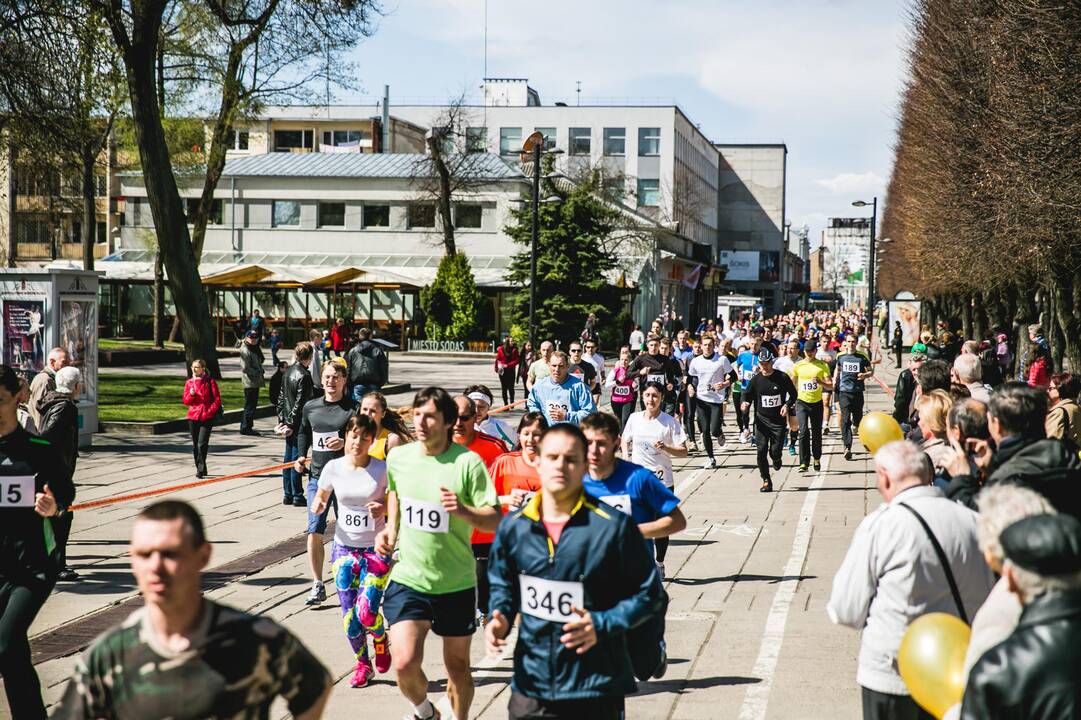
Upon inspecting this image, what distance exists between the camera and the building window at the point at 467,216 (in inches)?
2343

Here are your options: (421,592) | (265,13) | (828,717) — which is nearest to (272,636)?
(421,592)

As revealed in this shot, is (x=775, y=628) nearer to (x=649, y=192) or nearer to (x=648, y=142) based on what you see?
(x=648, y=142)

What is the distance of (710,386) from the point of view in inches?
727

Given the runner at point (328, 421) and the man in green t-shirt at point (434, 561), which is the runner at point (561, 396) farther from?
the man in green t-shirt at point (434, 561)

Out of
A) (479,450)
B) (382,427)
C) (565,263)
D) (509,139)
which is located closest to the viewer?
(479,450)

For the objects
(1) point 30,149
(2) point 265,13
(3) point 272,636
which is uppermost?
(2) point 265,13

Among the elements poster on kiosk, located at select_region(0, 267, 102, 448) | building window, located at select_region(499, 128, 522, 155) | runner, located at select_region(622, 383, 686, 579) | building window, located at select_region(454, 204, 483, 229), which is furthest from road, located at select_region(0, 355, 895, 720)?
building window, located at select_region(499, 128, 522, 155)

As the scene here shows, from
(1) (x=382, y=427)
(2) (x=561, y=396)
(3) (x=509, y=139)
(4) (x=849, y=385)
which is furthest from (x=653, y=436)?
(3) (x=509, y=139)

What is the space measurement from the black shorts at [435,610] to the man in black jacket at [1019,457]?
2483 mm

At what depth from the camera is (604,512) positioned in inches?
180

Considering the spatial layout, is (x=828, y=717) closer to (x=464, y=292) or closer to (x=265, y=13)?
(x=265, y=13)

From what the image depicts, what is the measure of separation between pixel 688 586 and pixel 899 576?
5.66 m

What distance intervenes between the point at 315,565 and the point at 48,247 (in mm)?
87007

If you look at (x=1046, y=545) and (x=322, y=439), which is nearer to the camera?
(x=1046, y=545)
